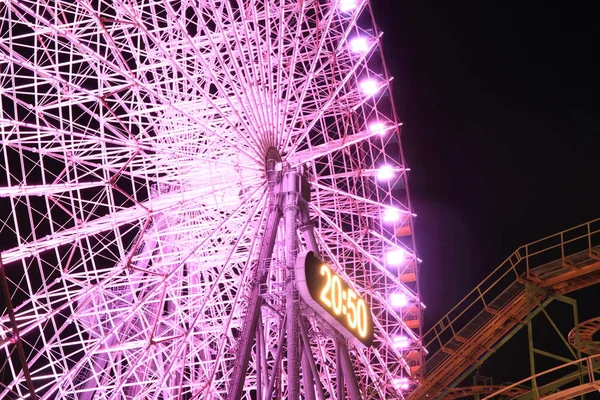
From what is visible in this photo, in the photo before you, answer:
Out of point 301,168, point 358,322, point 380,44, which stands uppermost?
point 380,44

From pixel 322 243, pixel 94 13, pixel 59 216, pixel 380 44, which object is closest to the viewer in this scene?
pixel 94 13

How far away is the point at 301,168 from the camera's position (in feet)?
74.3

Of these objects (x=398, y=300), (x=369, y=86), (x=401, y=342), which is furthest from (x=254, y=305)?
(x=369, y=86)

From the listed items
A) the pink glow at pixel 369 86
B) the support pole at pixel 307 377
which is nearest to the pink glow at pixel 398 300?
the pink glow at pixel 369 86

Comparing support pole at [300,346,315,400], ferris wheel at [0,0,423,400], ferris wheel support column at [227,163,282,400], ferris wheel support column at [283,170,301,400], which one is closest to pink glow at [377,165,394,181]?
ferris wheel at [0,0,423,400]

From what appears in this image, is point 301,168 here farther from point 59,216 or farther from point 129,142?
point 59,216

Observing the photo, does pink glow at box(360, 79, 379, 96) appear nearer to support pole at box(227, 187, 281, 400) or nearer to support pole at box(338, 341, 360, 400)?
support pole at box(227, 187, 281, 400)

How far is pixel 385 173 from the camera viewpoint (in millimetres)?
28016

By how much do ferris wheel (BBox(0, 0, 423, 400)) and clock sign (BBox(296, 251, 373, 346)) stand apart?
6 centimetres

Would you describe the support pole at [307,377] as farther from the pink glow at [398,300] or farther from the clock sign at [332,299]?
the pink glow at [398,300]

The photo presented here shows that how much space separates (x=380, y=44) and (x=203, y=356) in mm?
12458

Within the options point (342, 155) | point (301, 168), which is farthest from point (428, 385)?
point (342, 155)

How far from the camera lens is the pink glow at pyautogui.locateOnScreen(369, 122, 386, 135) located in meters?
26.2

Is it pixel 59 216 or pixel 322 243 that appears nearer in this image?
pixel 322 243
